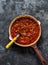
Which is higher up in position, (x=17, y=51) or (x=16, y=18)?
(x=16, y=18)

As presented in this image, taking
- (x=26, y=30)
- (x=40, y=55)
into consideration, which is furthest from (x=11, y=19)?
(x=40, y=55)

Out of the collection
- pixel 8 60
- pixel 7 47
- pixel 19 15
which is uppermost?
pixel 19 15

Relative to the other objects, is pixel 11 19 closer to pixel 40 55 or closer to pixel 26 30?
pixel 26 30

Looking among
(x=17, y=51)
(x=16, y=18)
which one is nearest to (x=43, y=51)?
(x=17, y=51)

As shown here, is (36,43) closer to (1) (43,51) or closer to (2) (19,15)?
(1) (43,51)

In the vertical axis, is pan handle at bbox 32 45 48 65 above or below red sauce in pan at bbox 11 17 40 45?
below
